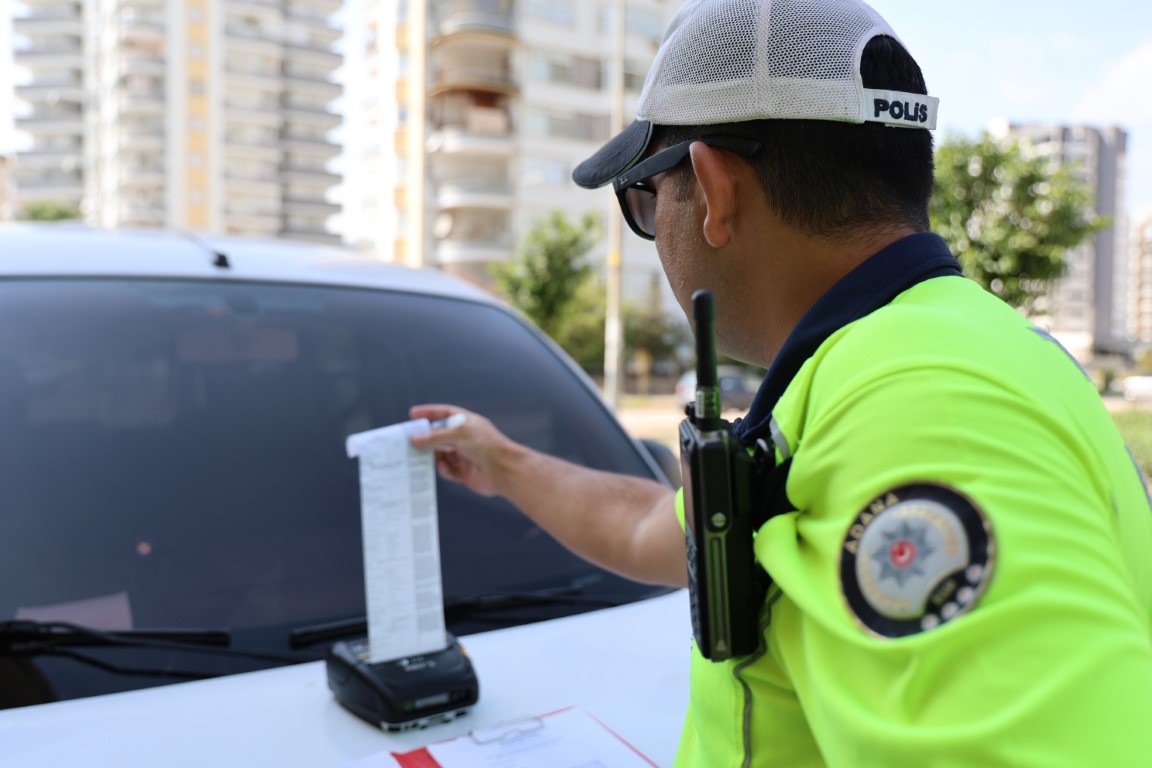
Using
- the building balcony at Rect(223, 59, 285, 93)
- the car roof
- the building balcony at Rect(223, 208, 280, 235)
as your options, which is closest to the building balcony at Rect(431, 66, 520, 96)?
the building balcony at Rect(223, 208, 280, 235)

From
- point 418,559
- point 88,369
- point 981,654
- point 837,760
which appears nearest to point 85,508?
point 88,369

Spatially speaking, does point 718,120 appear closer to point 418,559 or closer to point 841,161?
point 841,161

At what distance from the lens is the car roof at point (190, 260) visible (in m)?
2.01

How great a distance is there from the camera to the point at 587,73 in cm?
4306

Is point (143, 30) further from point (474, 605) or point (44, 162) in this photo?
point (474, 605)

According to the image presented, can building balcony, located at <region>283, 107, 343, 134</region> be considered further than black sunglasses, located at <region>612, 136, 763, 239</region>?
Yes

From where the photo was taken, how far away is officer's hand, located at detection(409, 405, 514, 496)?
184cm

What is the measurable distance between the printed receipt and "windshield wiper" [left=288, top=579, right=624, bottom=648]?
0.13 meters

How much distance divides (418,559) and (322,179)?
66.3 metres

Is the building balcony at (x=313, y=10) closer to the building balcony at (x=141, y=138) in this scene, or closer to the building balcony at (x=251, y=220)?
the building balcony at (x=141, y=138)

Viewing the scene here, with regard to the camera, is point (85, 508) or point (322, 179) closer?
point (85, 508)

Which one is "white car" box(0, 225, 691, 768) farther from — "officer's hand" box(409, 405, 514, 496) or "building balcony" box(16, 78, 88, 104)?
"building balcony" box(16, 78, 88, 104)

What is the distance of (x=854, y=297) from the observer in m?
0.94

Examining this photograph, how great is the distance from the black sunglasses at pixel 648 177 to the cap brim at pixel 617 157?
0.01 m
